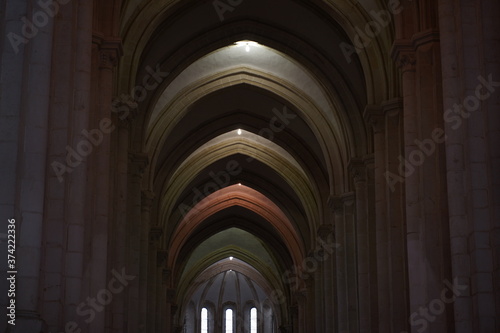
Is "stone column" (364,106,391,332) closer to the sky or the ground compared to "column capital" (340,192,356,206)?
closer to the ground

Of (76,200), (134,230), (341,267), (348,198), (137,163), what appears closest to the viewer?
(76,200)

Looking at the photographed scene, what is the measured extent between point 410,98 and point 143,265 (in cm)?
1252

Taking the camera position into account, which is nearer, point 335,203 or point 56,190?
point 56,190

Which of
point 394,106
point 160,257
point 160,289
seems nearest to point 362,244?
point 394,106

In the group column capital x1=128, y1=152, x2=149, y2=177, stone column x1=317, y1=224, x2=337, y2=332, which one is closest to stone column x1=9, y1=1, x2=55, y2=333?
column capital x1=128, y1=152, x2=149, y2=177

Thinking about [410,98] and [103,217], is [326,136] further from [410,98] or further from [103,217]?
[103,217]

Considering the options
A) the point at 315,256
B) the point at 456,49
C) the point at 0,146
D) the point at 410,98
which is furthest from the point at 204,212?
the point at 0,146

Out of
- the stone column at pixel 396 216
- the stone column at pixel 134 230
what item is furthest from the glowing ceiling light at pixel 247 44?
the stone column at pixel 396 216

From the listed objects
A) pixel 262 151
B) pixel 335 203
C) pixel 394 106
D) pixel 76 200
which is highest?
pixel 262 151

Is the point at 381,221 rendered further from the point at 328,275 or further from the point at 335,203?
the point at 328,275

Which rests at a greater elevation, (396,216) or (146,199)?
(146,199)

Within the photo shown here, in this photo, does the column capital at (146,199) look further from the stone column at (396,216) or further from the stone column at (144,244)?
the stone column at (396,216)

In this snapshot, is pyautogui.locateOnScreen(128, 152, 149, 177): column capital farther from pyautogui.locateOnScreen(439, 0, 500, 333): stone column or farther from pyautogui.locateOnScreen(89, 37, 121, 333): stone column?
pyautogui.locateOnScreen(439, 0, 500, 333): stone column

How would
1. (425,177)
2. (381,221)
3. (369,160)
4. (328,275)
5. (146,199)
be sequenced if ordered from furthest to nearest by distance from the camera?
1. (328,275)
2. (146,199)
3. (369,160)
4. (381,221)
5. (425,177)
